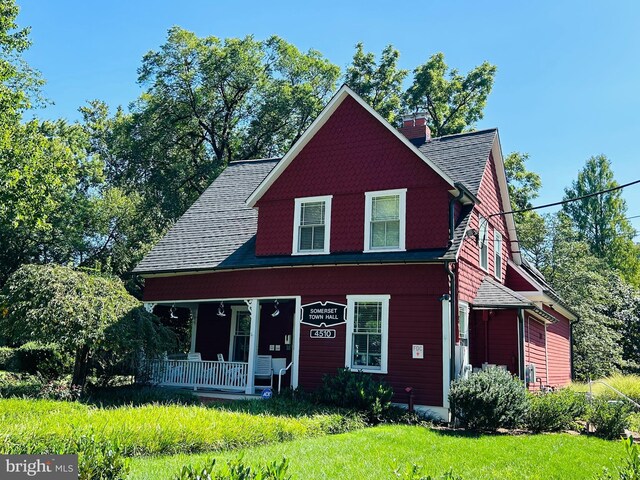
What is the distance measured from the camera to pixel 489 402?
38.4 feet

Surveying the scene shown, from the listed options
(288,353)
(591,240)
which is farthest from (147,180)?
(591,240)

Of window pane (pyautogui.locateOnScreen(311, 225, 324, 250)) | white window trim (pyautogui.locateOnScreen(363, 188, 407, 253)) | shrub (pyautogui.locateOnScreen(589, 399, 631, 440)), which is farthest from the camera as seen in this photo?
window pane (pyautogui.locateOnScreen(311, 225, 324, 250))

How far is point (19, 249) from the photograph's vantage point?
30.8 meters

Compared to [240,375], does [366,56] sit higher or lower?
higher

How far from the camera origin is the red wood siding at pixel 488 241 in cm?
1479

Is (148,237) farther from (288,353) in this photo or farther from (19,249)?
(288,353)

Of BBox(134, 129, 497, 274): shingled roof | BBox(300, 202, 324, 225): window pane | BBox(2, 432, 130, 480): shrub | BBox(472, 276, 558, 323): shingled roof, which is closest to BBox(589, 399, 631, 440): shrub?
BBox(472, 276, 558, 323): shingled roof

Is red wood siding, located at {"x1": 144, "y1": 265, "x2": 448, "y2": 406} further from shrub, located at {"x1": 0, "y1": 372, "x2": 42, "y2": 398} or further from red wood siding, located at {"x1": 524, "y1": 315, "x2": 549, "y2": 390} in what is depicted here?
shrub, located at {"x1": 0, "y1": 372, "x2": 42, "y2": 398}

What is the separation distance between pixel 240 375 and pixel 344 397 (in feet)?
13.4

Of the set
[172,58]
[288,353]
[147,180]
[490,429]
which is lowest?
[490,429]

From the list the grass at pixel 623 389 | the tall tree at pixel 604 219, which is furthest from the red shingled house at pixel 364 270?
the tall tree at pixel 604 219

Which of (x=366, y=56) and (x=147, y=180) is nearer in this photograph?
(x=147, y=180)

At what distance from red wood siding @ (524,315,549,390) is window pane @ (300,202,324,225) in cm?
682

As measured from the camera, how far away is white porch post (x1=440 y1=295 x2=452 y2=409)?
1318 centimetres
